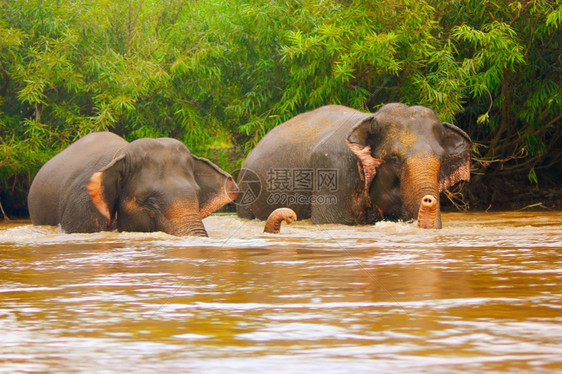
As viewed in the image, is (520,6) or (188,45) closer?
(520,6)

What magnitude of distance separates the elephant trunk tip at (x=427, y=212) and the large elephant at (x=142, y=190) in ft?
5.80

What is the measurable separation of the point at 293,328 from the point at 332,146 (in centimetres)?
683

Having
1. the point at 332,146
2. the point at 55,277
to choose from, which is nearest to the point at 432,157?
the point at 332,146

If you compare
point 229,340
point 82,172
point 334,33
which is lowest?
point 229,340

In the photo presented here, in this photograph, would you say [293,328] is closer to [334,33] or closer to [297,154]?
[297,154]

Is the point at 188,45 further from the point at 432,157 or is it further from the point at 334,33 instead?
the point at 432,157

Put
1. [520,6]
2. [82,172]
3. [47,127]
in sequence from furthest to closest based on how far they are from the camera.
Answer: [47,127] → [520,6] → [82,172]

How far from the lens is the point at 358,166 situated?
9477 mm

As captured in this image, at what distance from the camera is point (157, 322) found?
334 cm

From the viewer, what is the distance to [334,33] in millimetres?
11828

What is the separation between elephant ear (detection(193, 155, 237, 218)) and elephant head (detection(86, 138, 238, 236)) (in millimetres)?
106

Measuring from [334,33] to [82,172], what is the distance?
400cm

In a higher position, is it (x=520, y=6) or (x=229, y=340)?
(x=520, y=6)

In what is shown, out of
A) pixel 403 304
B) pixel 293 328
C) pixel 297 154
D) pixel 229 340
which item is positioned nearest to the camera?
pixel 229 340
